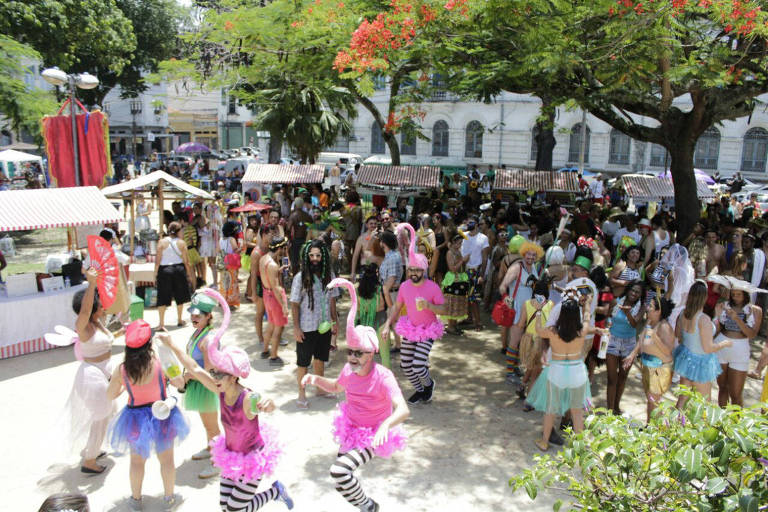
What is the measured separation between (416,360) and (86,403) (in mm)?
3181

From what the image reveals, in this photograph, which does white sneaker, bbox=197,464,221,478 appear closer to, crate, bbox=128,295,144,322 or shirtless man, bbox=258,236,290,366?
shirtless man, bbox=258,236,290,366

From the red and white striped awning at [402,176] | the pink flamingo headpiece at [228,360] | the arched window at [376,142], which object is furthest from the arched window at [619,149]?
the pink flamingo headpiece at [228,360]

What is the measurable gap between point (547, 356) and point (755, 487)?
12.6ft

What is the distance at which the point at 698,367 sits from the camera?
555cm

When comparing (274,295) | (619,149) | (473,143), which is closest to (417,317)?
(274,295)

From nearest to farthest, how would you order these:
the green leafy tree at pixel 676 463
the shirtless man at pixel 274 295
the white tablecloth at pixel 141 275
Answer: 1. the green leafy tree at pixel 676 463
2. the shirtless man at pixel 274 295
3. the white tablecloth at pixel 141 275

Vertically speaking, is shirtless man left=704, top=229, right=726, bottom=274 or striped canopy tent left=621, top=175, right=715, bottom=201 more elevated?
striped canopy tent left=621, top=175, right=715, bottom=201

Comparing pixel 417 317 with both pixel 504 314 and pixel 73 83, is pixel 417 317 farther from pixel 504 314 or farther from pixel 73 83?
pixel 73 83

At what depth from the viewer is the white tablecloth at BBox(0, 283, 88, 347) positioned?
7.85 meters

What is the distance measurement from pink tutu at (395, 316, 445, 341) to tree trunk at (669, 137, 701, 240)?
7562 mm

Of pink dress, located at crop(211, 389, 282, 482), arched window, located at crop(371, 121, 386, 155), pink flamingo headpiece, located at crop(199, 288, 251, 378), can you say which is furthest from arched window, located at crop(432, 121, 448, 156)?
pink dress, located at crop(211, 389, 282, 482)

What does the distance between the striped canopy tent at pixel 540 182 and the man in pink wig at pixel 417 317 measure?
32.7ft

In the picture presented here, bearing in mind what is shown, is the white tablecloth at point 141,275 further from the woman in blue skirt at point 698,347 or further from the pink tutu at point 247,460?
the woman in blue skirt at point 698,347

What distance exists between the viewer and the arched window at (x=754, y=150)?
3528cm
